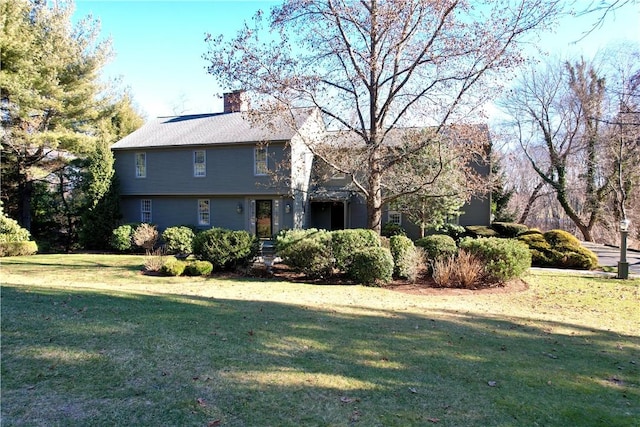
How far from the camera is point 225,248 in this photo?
41.1ft

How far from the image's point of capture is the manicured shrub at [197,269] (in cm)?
1202

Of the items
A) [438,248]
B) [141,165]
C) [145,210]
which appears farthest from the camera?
[145,210]

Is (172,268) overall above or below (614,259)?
above

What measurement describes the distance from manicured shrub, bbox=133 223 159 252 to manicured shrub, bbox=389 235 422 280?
40.5ft

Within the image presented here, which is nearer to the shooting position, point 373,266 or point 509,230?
point 373,266

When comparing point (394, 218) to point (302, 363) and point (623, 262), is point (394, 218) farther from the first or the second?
point (302, 363)

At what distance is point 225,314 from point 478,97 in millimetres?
10085

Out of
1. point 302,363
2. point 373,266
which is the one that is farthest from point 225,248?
point 302,363

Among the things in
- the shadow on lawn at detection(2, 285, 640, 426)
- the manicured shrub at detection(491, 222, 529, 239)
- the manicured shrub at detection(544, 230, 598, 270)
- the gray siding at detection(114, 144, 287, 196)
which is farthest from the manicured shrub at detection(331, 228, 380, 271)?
the manicured shrub at detection(491, 222, 529, 239)

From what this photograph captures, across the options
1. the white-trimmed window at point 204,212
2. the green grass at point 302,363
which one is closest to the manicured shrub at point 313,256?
the green grass at point 302,363

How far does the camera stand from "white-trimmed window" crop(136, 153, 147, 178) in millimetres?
21797

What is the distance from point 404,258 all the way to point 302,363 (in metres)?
7.92

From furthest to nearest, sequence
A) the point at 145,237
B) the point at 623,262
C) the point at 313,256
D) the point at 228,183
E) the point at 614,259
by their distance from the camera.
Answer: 1. the point at 228,183
2. the point at 145,237
3. the point at 614,259
4. the point at 623,262
5. the point at 313,256

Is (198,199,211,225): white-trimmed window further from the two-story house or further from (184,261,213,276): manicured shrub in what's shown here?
(184,261,213,276): manicured shrub
